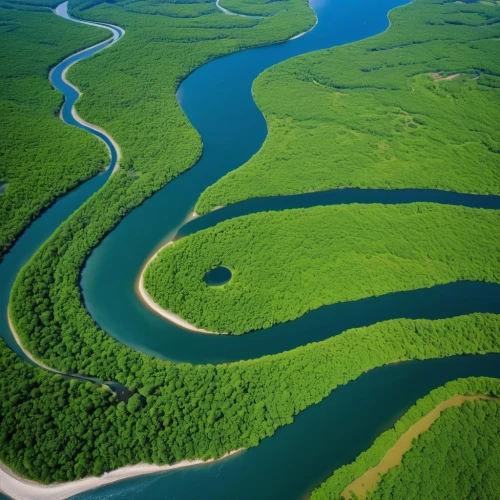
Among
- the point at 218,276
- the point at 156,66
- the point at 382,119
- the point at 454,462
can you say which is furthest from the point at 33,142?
the point at 454,462

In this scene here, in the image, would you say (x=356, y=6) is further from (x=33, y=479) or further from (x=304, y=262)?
(x=33, y=479)

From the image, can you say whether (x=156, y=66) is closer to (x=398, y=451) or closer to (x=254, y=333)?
(x=254, y=333)

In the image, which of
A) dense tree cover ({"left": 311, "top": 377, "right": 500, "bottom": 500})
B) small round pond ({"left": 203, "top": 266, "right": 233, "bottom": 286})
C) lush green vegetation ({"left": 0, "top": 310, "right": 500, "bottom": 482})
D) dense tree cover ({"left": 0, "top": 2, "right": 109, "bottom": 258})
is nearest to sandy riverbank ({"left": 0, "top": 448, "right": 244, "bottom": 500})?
lush green vegetation ({"left": 0, "top": 310, "right": 500, "bottom": 482})

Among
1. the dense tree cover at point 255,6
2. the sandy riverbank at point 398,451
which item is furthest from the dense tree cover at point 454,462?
the dense tree cover at point 255,6

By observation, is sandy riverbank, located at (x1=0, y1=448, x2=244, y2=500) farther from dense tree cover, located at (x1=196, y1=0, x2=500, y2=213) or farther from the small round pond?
dense tree cover, located at (x1=196, y1=0, x2=500, y2=213)

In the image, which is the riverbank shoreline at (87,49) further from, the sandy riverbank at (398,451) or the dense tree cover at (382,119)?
the sandy riverbank at (398,451)
